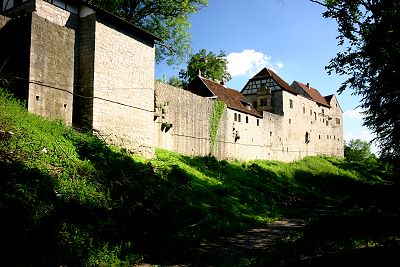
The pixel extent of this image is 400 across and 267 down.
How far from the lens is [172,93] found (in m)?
22.3

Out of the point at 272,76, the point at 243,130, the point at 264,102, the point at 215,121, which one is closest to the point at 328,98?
the point at 272,76

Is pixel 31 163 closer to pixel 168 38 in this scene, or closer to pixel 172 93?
pixel 172 93

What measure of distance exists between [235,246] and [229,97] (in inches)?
839

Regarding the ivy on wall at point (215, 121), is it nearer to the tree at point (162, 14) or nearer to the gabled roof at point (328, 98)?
the tree at point (162, 14)

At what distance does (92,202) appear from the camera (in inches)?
404

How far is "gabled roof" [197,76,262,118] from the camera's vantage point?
97.5 ft

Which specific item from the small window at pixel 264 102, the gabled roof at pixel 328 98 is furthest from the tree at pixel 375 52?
the gabled roof at pixel 328 98

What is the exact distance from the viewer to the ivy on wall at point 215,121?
2595 cm

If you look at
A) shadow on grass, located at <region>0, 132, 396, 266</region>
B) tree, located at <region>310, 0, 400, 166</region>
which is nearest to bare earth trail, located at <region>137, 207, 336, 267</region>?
shadow on grass, located at <region>0, 132, 396, 266</region>

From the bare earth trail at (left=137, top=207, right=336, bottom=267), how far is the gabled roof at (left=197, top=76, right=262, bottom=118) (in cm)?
1579

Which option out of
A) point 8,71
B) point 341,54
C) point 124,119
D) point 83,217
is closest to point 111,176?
point 83,217

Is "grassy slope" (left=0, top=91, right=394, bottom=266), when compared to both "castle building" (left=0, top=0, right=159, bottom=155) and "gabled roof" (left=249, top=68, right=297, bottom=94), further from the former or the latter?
"gabled roof" (left=249, top=68, right=297, bottom=94)

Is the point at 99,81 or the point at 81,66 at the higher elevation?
the point at 81,66

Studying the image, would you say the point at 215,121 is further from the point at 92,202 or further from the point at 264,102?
the point at 92,202
